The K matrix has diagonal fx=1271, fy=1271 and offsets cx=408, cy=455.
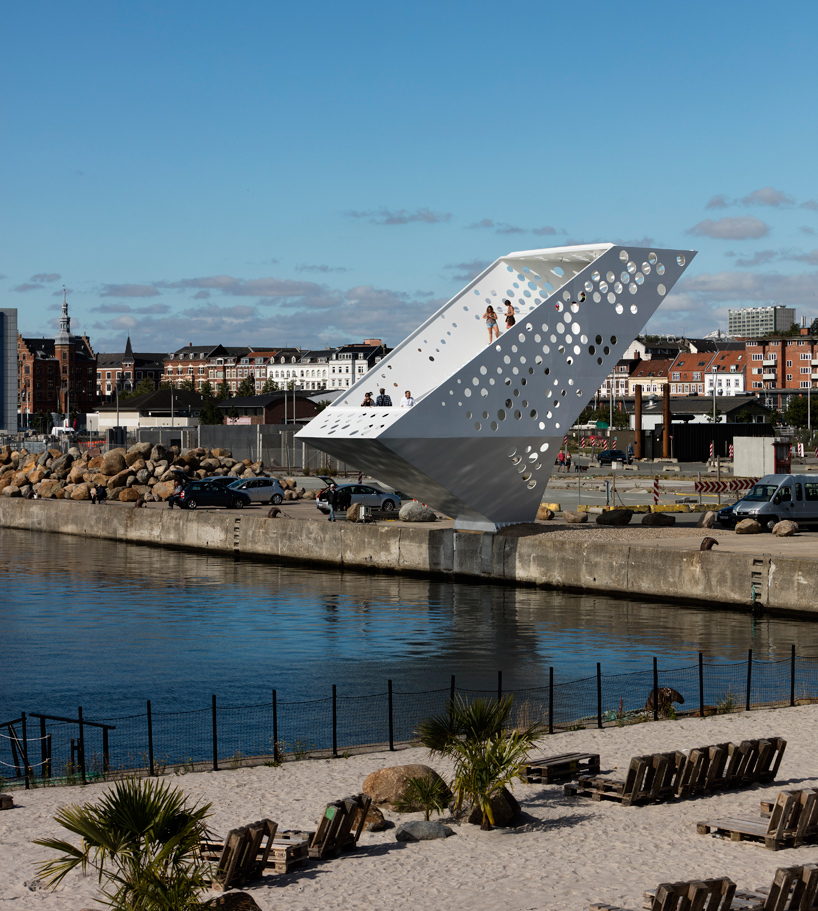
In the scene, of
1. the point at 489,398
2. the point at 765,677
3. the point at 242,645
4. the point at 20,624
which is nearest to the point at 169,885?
the point at 765,677

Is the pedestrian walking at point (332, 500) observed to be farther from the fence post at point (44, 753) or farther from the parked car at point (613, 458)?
the parked car at point (613, 458)

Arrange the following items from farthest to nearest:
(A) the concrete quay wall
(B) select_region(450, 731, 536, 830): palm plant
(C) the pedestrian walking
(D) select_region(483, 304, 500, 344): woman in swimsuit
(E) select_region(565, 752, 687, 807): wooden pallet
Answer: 1. (C) the pedestrian walking
2. (D) select_region(483, 304, 500, 344): woman in swimsuit
3. (A) the concrete quay wall
4. (E) select_region(565, 752, 687, 807): wooden pallet
5. (B) select_region(450, 731, 536, 830): palm plant

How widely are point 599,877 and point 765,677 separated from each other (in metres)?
14.0

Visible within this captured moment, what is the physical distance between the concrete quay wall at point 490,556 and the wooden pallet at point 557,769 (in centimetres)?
1854

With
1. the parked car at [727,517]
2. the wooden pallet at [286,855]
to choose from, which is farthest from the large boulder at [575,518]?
the wooden pallet at [286,855]

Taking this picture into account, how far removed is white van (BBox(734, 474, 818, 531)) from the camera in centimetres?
4450

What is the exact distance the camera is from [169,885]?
10.4 m

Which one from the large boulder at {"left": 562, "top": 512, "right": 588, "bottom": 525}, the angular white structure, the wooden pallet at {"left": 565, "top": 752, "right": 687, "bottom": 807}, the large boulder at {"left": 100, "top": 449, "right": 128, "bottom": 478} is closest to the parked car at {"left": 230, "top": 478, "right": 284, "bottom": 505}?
the large boulder at {"left": 100, "top": 449, "right": 128, "bottom": 478}

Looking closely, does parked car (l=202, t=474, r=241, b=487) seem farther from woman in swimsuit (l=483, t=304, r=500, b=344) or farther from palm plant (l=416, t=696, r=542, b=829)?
palm plant (l=416, t=696, r=542, b=829)

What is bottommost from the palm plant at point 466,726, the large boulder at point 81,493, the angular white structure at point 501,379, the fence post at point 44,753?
the fence post at point 44,753

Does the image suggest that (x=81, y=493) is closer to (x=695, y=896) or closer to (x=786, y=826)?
(x=786, y=826)

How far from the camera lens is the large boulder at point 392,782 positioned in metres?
15.7

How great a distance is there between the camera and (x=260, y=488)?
212 feet

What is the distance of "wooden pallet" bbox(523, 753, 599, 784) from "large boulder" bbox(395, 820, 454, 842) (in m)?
2.51
